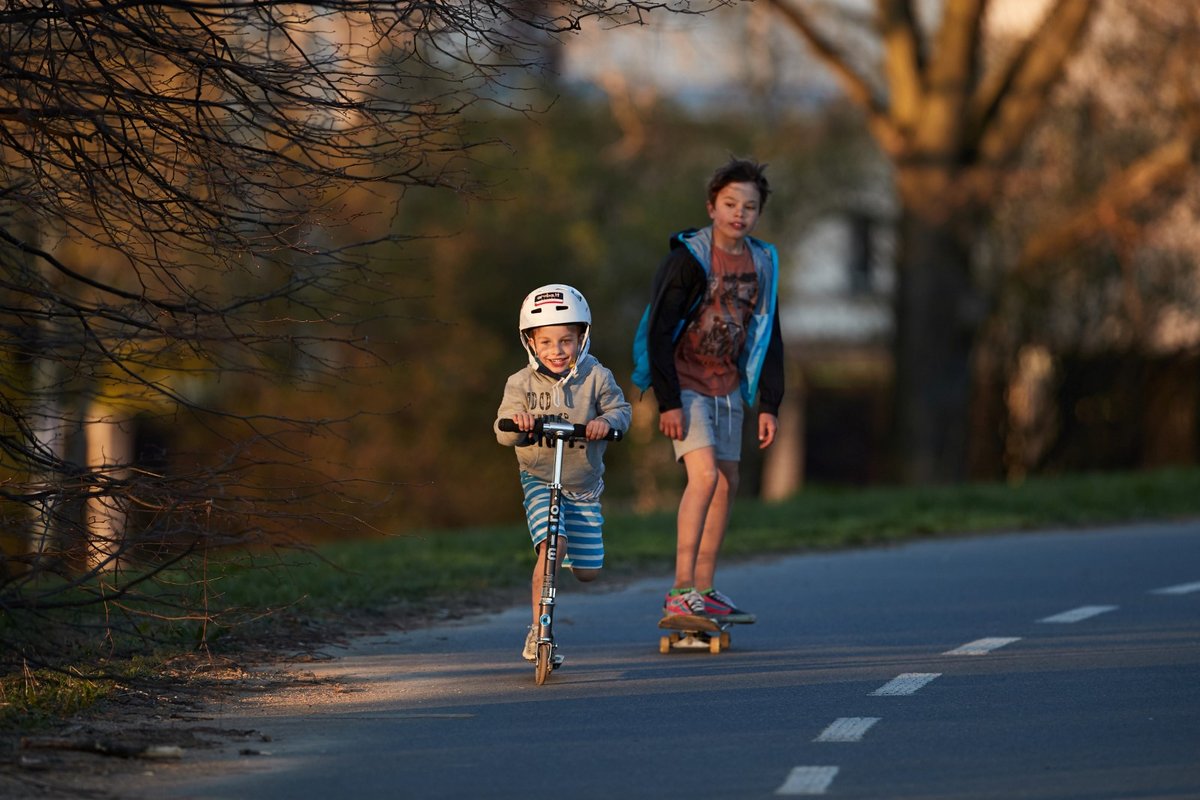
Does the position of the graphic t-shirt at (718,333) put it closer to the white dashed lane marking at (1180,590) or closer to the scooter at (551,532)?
the scooter at (551,532)

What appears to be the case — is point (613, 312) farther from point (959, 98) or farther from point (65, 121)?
point (65, 121)

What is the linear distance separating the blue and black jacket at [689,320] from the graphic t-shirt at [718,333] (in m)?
0.05

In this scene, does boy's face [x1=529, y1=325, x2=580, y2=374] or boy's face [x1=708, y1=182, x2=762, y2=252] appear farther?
boy's face [x1=708, y1=182, x2=762, y2=252]

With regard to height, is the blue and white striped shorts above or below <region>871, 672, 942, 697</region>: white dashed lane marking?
above

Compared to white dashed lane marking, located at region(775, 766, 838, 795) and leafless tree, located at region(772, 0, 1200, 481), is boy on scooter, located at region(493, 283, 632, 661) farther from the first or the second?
leafless tree, located at region(772, 0, 1200, 481)

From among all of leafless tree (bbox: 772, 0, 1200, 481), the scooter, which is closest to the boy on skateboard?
the scooter

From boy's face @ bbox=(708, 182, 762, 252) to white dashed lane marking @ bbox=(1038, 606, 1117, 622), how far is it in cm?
264

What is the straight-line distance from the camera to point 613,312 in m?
31.6

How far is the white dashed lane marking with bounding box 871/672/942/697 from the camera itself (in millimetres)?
7457

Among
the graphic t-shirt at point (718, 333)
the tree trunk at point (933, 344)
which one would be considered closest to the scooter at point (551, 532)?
the graphic t-shirt at point (718, 333)

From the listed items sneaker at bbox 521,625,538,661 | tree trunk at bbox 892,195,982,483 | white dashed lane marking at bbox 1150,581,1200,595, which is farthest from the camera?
tree trunk at bbox 892,195,982,483

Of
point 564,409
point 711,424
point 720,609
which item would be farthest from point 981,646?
point 564,409

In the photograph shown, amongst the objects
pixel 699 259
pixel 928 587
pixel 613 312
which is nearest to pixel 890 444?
pixel 613 312

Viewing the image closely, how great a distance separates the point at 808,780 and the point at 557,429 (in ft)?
7.33
